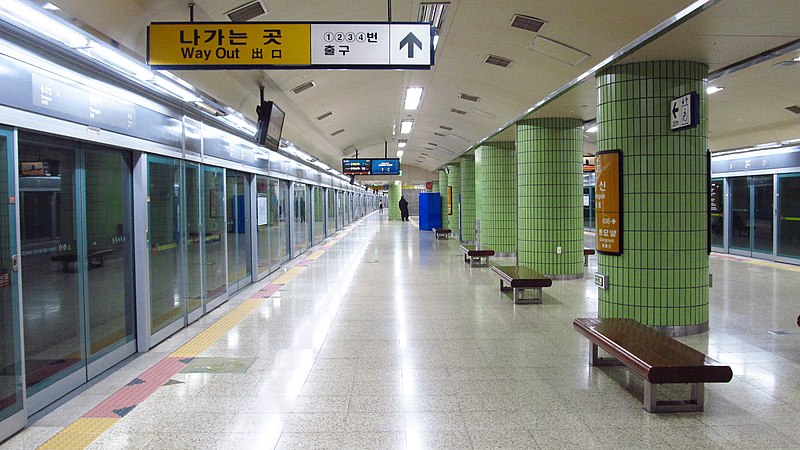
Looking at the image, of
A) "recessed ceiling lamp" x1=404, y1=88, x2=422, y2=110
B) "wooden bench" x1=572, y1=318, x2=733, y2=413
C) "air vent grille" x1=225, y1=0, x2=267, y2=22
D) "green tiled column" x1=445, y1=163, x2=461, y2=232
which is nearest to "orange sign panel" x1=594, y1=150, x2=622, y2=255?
"wooden bench" x1=572, y1=318, x2=733, y2=413

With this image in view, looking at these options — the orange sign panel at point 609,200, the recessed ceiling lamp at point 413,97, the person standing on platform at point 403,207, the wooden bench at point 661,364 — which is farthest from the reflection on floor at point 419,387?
the person standing on platform at point 403,207

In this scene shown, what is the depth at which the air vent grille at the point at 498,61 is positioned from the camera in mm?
7370

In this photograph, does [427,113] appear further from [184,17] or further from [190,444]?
[190,444]

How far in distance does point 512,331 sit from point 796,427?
2803 millimetres

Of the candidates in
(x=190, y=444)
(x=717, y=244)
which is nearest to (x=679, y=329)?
(x=190, y=444)

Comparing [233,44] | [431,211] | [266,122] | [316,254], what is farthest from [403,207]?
[233,44]

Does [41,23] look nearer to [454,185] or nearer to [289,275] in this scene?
[289,275]

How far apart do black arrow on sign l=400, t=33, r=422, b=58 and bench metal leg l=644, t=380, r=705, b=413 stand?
2.91m

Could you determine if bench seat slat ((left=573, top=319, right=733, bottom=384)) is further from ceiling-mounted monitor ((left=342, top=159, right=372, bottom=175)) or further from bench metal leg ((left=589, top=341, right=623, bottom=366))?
ceiling-mounted monitor ((left=342, top=159, right=372, bottom=175))

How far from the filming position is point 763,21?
424 centimetres

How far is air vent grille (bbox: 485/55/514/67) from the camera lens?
7.37 meters

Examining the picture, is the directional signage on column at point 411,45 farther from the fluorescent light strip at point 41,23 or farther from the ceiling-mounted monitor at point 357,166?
the ceiling-mounted monitor at point 357,166

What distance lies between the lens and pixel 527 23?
19.4 feet

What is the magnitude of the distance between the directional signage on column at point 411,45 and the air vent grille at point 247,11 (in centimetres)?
185
